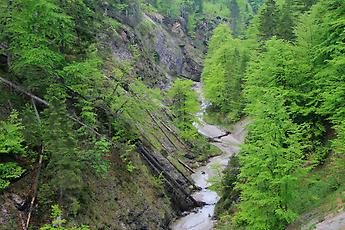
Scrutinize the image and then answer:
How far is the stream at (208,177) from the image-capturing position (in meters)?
29.6

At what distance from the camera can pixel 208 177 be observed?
39.9 m

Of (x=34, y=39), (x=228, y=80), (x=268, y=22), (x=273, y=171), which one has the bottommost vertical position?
(x=228, y=80)

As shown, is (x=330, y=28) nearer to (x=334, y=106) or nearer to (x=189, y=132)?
(x=334, y=106)

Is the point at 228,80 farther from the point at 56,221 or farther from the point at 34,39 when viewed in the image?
the point at 56,221

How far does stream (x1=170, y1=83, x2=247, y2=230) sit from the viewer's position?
2956cm

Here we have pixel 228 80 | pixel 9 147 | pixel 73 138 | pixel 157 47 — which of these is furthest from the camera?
pixel 157 47

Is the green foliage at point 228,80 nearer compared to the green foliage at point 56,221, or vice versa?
the green foliage at point 56,221

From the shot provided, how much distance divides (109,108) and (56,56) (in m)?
7.20

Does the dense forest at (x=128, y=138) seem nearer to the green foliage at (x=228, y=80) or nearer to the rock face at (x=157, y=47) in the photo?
the rock face at (x=157, y=47)

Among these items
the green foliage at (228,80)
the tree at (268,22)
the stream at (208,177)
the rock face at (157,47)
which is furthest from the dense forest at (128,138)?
the tree at (268,22)

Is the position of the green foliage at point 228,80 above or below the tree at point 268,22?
below

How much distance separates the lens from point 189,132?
4628cm

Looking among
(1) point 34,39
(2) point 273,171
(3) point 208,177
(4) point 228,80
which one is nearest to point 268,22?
(4) point 228,80

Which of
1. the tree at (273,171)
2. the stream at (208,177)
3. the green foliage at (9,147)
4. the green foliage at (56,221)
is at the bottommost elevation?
the stream at (208,177)
